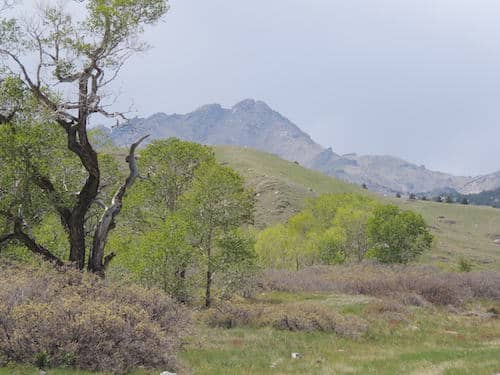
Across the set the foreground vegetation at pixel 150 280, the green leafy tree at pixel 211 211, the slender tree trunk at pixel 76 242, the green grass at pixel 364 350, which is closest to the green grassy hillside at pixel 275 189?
the foreground vegetation at pixel 150 280

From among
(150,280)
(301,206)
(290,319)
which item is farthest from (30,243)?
(301,206)

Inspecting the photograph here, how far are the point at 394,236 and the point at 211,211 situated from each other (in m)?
42.0

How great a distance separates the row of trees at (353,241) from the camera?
71.7 m

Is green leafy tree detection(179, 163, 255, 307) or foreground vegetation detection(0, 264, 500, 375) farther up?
green leafy tree detection(179, 163, 255, 307)

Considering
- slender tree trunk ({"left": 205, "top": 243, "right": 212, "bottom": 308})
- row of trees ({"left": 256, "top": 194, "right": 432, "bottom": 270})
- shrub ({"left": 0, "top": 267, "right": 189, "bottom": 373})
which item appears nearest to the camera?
shrub ({"left": 0, "top": 267, "right": 189, "bottom": 373})

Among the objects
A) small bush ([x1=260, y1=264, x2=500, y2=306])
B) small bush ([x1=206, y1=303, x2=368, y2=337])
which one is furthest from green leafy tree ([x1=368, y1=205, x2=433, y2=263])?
small bush ([x1=206, y1=303, x2=368, y2=337])

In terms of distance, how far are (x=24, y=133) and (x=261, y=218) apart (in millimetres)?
109494

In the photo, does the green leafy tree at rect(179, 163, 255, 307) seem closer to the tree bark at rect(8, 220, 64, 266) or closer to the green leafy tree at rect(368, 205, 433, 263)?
the tree bark at rect(8, 220, 64, 266)

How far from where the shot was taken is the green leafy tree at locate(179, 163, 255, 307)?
119ft

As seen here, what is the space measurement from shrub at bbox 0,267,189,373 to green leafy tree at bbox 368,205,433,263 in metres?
59.2

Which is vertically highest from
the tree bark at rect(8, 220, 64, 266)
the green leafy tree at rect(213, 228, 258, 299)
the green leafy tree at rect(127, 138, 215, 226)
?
the green leafy tree at rect(127, 138, 215, 226)

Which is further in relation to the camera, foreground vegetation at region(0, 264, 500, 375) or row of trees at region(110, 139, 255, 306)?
row of trees at region(110, 139, 255, 306)

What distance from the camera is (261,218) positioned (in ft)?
424

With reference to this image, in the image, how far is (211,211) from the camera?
121 feet
